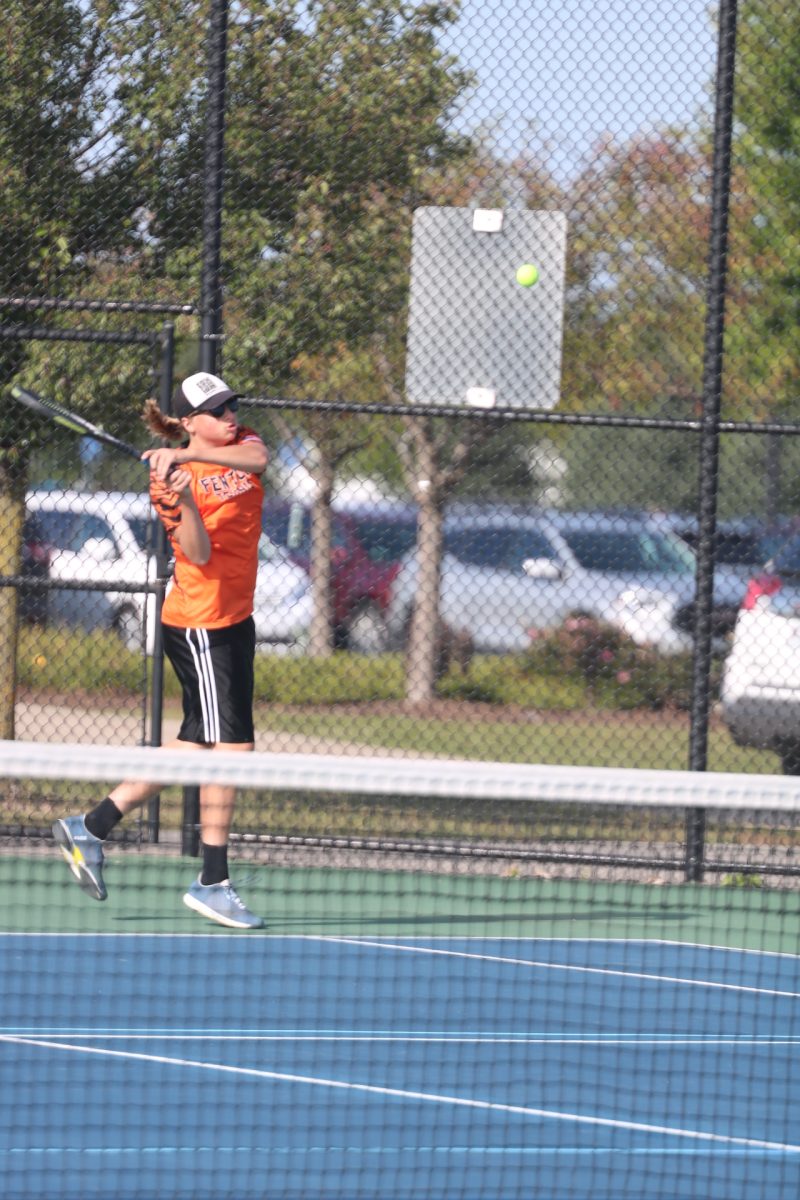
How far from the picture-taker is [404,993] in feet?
18.5

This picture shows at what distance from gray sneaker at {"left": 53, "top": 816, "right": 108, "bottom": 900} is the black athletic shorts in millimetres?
488

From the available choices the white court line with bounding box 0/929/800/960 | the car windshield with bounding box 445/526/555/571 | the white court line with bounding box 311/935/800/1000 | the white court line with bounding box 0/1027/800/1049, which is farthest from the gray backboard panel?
the car windshield with bounding box 445/526/555/571

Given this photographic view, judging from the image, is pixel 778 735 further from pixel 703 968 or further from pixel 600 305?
pixel 703 968

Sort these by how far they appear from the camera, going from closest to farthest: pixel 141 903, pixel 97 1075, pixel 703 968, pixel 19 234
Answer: pixel 97 1075 → pixel 703 968 → pixel 141 903 → pixel 19 234

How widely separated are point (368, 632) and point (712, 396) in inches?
145

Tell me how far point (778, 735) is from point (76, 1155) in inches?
236

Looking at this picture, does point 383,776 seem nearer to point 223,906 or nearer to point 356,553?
point 223,906

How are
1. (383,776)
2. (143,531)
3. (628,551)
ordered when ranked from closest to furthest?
(383,776)
(143,531)
(628,551)

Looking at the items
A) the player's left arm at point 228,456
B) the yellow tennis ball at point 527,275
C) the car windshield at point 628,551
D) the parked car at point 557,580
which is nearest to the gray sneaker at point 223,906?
the player's left arm at point 228,456

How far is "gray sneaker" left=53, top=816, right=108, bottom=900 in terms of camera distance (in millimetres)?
6225

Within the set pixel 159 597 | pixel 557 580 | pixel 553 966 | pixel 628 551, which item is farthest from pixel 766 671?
pixel 628 551

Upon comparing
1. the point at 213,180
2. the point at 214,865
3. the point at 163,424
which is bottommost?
the point at 214,865

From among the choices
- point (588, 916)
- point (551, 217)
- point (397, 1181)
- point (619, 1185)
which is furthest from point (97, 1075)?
point (551, 217)

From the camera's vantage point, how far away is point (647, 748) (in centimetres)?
924
